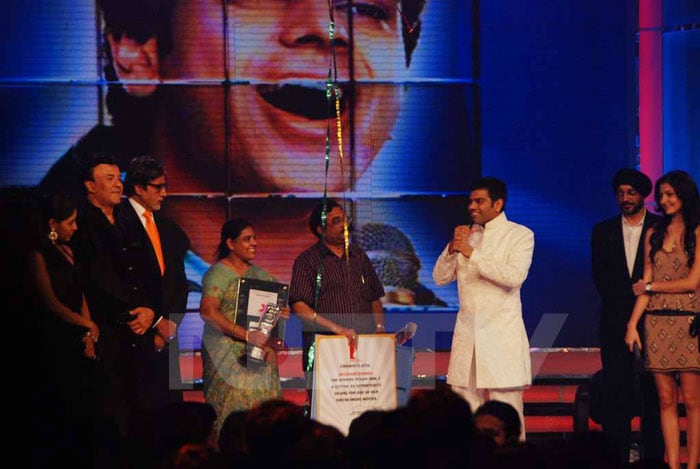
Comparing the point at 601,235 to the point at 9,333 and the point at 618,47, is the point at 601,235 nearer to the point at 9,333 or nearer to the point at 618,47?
the point at 618,47

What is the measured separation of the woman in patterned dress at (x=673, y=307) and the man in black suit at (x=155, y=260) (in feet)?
7.40

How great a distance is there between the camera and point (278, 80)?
8.25 metres

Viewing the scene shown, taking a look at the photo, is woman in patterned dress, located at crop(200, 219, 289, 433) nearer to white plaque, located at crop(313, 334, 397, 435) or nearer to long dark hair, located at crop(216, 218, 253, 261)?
long dark hair, located at crop(216, 218, 253, 261)

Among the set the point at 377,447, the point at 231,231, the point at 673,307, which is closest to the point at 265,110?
the point at 231,231

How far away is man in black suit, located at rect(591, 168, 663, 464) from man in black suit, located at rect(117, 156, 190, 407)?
7.51ft

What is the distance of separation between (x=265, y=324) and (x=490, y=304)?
111 centimetres

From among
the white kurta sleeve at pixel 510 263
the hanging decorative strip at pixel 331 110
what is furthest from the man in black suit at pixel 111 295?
the white kurta sleeve at pixel 510 263

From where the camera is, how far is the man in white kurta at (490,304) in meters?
5.65

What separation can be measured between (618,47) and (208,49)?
2.89 m

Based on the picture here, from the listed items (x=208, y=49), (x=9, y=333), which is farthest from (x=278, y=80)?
(x=9, y=333)

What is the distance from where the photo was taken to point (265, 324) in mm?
5805

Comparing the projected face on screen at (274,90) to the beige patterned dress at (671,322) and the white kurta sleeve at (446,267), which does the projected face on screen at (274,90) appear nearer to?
the white kurta sleeve at (446,267)

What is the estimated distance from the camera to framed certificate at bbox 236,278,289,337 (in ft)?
19.0

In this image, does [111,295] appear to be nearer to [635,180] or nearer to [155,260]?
[155,260]
